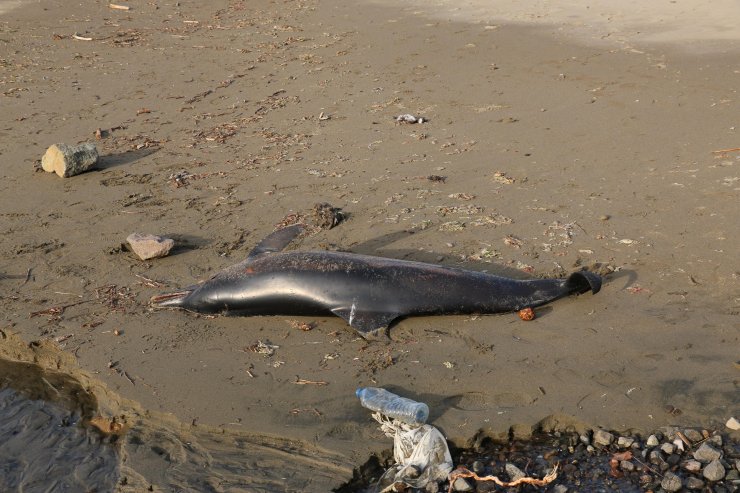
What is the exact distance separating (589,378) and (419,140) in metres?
4.46

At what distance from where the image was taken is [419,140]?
29.2 feet

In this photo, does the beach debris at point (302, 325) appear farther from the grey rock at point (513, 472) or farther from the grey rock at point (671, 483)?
the grey rock at point (671, 483)

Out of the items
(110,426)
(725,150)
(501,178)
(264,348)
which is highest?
(725,150)

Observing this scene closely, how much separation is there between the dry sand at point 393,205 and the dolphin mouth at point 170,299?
0.30 ft

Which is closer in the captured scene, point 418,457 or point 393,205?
point 418,457

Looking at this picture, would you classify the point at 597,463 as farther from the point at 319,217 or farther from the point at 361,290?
the point at 319,217

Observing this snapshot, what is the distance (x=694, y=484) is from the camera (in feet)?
13.7

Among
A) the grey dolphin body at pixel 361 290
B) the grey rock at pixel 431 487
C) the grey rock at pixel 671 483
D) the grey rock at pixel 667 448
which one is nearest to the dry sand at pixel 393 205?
the grey dolphin body at pixel 361 290

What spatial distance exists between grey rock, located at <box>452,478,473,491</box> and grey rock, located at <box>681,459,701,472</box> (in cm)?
114

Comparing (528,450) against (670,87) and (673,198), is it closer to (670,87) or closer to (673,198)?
(673,198)

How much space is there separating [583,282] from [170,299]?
3.07 meters

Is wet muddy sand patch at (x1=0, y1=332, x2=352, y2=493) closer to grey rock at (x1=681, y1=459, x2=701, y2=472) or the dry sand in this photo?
the dry sand

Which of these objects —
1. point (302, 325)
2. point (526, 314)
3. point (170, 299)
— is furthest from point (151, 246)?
point (526, 314)

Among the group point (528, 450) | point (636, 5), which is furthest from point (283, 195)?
point (636, 5)
